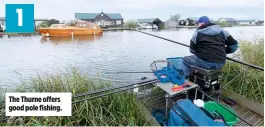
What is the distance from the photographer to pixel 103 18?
47.3 meters

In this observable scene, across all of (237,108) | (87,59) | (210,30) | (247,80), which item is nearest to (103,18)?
(87,59)

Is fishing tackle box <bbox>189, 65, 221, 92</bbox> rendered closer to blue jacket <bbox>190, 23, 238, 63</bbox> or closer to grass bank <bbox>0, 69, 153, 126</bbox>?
blue jacket <bbox>190, 23, 238, 63</bbox>

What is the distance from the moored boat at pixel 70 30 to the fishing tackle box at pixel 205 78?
25.0m

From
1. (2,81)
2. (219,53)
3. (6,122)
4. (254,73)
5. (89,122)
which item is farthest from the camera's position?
(2,81)

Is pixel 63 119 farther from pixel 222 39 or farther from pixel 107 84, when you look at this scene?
pixel 222 39

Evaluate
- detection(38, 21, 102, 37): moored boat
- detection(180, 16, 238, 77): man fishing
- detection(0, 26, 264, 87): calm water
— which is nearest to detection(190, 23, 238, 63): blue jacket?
detection(180, 16, 238, 77): man fishing

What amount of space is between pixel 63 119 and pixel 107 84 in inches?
44.5

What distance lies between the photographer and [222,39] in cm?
284

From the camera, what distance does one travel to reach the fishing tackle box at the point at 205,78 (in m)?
2.82

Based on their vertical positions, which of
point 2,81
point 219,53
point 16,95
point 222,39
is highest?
point 222,39

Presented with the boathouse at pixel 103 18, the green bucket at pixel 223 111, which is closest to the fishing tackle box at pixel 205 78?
the green bucket at pixel 223 111

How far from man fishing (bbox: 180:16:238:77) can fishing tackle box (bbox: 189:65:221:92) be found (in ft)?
0.25

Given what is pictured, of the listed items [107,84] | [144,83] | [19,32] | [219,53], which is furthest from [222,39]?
[19,32]

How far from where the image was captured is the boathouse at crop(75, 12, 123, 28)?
151 feet
